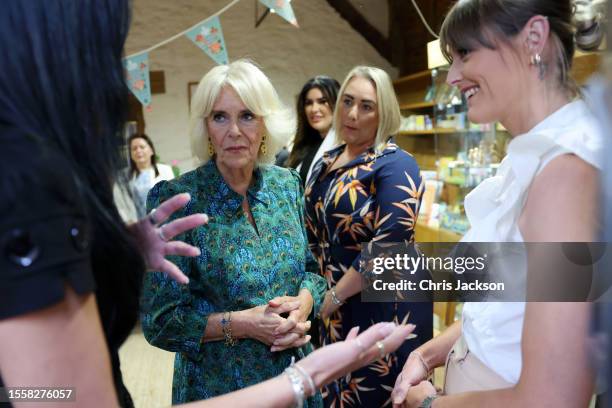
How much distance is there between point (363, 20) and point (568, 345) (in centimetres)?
536

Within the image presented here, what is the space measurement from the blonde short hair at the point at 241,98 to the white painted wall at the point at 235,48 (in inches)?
193

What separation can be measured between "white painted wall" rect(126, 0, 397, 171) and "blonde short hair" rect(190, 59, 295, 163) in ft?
16.1

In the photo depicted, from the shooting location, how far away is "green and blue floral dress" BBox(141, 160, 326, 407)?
4.61 feet

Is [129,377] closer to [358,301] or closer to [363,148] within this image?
[358,301]

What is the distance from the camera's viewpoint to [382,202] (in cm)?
198

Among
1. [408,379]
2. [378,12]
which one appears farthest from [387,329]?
[378,12]

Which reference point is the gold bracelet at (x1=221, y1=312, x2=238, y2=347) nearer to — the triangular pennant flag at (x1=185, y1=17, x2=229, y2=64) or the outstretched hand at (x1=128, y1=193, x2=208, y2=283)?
the outstretched hand at (x1=128, y1=193, x2=208, y2=283)

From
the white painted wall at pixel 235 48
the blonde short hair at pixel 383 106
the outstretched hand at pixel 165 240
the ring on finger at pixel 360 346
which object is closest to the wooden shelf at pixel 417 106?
the white painted wall at pixel 235 48

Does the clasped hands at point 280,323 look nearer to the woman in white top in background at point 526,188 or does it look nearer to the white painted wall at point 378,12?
the woman in white top in background at point 526,188

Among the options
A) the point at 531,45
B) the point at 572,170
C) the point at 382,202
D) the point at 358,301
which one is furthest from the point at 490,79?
the point at 358,301

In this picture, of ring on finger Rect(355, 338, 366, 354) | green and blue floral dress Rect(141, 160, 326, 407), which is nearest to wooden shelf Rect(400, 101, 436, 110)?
green and blue floral dress Rect(141, 160, 326, 407)

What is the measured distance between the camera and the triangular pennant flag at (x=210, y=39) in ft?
11.6

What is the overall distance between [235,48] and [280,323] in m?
5.72

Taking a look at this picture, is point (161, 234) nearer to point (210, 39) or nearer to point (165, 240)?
point (165, 240)
